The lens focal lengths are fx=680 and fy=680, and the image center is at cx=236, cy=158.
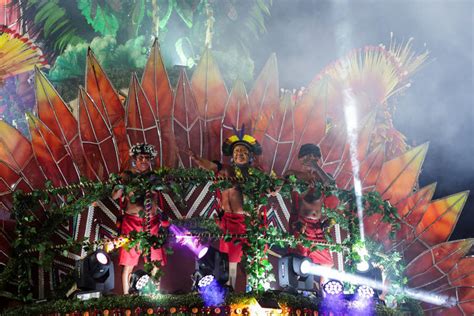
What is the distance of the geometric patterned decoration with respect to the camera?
12773 millimetres

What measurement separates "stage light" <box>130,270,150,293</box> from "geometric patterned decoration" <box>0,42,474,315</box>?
231cm

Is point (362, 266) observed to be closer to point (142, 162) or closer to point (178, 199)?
point (178, 199)

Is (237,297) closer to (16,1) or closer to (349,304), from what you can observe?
(349,304)

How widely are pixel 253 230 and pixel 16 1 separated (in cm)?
1258

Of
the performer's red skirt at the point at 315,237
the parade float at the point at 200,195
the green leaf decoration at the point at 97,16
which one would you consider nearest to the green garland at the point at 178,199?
the parade float at the point at 200,195

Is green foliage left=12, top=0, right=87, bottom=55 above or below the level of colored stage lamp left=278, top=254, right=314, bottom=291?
above

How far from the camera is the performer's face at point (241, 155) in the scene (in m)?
12.0

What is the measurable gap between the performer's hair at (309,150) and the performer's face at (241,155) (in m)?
1.31

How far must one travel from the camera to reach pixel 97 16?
727 inches

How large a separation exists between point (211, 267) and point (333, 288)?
2093 mm

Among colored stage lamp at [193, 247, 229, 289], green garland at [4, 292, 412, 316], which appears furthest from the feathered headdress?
green garland at [4, 292, 412, 316]

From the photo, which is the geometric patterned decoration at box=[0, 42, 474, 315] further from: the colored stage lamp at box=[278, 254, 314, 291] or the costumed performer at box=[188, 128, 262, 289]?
the colored stage lamp at box=[278, 254, 314, 291]

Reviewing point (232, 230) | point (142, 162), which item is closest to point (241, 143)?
point (232, 230)

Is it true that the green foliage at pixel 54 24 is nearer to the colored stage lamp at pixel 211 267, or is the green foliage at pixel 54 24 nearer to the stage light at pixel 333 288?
the colored stage lamp at pixel 211 267
